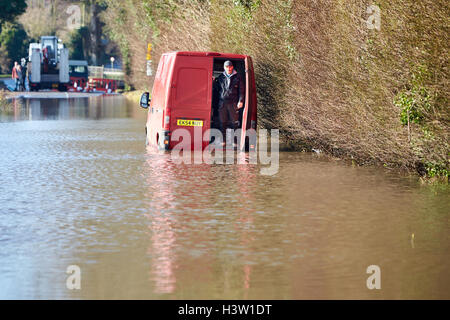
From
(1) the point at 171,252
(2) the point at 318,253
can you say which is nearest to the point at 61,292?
(1) the point at 171,252

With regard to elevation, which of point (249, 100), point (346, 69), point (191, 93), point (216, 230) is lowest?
point (216, 230)

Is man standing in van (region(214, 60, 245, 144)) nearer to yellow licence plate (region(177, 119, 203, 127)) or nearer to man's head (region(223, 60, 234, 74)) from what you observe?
man's head (region(223, 60, 234, 74))

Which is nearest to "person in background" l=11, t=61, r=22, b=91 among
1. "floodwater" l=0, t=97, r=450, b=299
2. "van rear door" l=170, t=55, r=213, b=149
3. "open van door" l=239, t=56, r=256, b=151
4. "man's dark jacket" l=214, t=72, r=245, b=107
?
"man's dark jacket" l=214, t=72, r=245, b=107

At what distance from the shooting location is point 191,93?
59.7 ft

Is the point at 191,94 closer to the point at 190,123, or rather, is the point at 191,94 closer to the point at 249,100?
the point at 190,123

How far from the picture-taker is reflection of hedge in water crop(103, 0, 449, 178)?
12.7 metres

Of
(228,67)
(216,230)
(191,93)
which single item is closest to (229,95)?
(228,67)

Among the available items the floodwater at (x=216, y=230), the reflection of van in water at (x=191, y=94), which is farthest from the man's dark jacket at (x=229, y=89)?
the floodwater at (x=216, y=230)

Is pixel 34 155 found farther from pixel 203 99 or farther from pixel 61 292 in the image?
pixel 61 292

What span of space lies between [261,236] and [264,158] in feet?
28.3

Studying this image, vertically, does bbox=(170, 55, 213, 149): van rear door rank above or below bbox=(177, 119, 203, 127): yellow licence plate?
above

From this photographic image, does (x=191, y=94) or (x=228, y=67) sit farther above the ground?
(x=228, y=67)

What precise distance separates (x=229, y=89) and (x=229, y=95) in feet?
0.39

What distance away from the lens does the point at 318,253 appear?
885 cm
